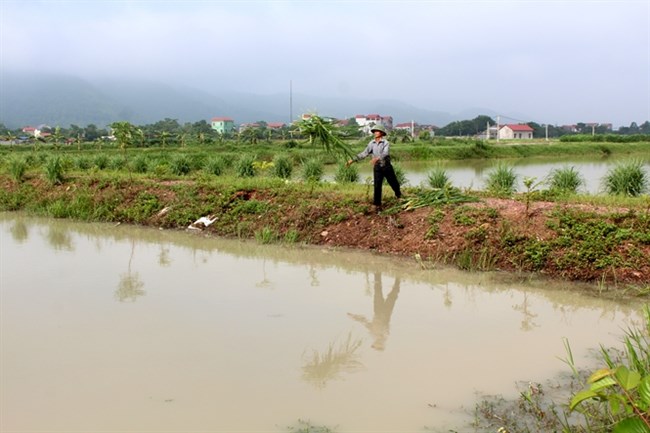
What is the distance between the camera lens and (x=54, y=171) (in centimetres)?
1182

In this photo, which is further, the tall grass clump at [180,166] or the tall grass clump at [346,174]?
the tall grass clump at [180,166]

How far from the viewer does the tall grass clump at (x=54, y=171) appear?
11808mm

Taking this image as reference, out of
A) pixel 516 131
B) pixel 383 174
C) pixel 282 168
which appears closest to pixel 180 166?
pixel 282 168

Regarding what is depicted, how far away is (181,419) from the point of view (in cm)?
306

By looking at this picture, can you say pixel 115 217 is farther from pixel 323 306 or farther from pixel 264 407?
pixel 264 407

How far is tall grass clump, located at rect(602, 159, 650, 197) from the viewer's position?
9.13 metres

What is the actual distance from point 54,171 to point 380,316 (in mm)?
9325

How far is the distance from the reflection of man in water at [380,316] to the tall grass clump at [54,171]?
849cm

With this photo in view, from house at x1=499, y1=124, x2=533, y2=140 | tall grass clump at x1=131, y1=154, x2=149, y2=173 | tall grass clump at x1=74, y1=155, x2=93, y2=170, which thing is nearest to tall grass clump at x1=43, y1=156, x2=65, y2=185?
tall grass clump at x1=131, y1=154, x2=149, y2=173

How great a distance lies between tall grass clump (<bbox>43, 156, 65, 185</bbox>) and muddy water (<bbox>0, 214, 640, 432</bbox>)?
5.16 metres

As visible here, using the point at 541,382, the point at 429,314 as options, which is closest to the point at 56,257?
the point at 429,314

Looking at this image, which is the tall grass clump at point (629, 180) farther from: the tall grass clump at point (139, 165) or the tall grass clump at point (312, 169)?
the tall grass clump at point (139, 165)

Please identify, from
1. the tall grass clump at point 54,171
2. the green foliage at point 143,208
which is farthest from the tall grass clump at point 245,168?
the tall grass clump at point 54,171

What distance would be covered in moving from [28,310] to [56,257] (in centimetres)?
261
